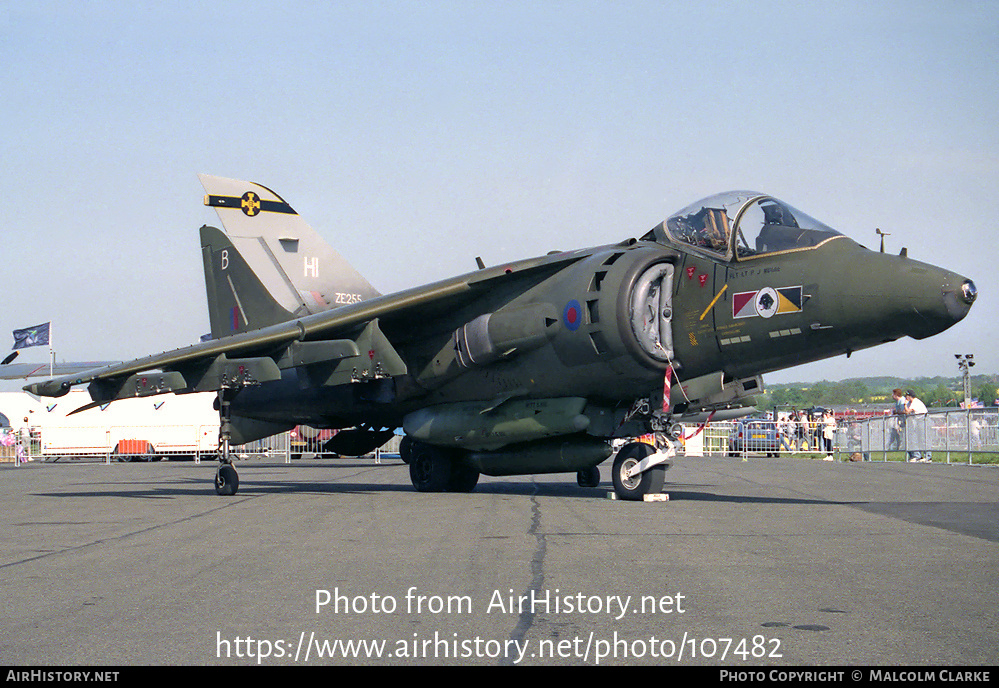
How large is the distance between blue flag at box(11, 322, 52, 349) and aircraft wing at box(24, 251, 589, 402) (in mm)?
39130

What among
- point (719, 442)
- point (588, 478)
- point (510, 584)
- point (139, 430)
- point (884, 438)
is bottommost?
point (719, 442)

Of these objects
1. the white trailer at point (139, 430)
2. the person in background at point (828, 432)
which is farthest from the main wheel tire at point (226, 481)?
the person in background at point (828, 432)

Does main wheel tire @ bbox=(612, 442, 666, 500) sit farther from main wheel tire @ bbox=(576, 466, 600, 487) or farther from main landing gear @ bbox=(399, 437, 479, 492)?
main landing gear @ bbox=(399, 437, 479, 492)

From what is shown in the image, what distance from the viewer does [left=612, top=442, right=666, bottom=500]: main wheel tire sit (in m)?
12.9

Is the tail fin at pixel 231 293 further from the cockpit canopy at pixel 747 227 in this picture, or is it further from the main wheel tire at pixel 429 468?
the cockpit canopy at pixel 747 227

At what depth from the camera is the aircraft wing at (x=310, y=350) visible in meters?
14.0

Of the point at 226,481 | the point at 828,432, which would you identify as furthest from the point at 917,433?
the point at 226,481

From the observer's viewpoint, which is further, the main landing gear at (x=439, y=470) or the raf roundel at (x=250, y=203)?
the raf roundel at (x=250, y=203)

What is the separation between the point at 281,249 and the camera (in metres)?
22.2

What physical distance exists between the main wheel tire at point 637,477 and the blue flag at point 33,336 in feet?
147

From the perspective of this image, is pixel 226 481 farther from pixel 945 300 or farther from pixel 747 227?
pixel 945 300

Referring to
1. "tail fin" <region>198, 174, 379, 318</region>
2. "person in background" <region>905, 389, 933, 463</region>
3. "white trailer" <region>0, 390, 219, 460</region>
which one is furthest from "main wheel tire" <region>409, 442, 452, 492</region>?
"white trailer" <region>0, 390, 219, 460</region>

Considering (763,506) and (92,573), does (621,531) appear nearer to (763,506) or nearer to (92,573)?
(763,506)

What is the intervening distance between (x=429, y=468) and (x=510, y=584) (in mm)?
9637
